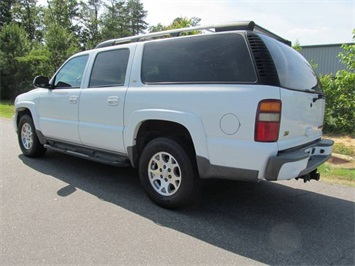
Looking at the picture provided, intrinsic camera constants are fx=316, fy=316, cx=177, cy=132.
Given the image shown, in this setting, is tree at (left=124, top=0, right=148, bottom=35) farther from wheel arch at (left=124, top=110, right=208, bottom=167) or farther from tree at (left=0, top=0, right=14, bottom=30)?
wheel arch at (left=124, top=110, right=208, bottom=167)

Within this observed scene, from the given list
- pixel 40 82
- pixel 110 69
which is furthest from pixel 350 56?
pixel 40 82

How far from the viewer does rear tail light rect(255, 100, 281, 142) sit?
10.0 ft

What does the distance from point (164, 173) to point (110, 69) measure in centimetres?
177

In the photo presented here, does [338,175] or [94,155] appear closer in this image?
[94,155]

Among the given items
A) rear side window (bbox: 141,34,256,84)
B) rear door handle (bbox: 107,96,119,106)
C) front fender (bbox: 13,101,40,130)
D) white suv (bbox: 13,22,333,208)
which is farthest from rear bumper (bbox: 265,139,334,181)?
front fender (bbox: 13,101,40,130)

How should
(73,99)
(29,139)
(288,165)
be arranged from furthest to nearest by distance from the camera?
(29,139) → (73,99) → (288,165)

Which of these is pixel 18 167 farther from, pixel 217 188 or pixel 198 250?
pixel 198 250

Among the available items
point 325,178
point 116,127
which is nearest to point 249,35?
point 116,127

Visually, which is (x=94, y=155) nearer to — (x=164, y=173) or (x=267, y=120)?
(x=164, y=173)

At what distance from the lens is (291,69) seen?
11.7ft

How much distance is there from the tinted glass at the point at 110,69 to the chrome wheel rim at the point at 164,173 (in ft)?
3.85

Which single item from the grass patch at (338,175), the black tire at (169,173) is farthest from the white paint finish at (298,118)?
the grass patch at (338,175)

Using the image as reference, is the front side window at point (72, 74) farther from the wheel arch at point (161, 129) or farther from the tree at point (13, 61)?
the tree at point (13, 61)

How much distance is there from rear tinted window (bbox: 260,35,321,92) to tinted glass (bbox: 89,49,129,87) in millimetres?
1948
